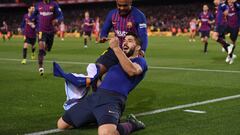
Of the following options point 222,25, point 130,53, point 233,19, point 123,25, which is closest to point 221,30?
point 222,25

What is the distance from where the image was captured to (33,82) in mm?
12172

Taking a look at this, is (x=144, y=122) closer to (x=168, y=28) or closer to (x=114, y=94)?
(x=114, y=94)

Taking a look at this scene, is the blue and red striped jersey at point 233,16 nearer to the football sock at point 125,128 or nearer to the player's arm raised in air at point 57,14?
the player's arm raised in air at point 57,14

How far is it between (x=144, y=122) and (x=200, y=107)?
63.3 inches

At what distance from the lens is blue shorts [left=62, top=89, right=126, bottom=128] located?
6277 mm

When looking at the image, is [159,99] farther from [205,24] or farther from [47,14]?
[205,24]

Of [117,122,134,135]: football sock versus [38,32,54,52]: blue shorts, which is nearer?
[117,122,134,135]: football sock

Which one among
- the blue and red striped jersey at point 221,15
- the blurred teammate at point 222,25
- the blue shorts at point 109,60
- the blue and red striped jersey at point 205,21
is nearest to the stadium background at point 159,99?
the blue shorts at point 109,60

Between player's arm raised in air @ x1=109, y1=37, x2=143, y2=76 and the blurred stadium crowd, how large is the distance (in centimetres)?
4724

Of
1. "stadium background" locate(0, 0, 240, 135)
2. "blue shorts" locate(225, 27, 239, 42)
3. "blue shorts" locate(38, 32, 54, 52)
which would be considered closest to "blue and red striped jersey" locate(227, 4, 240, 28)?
"blue shorts" locate(225, 27, 239, 42)

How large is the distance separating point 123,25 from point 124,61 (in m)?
2.44

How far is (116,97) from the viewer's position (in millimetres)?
6543

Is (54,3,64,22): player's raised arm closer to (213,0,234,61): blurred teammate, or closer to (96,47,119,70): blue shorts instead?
(96,47,119,70): blue shorts

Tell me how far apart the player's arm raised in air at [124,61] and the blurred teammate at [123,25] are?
75.6 inches
